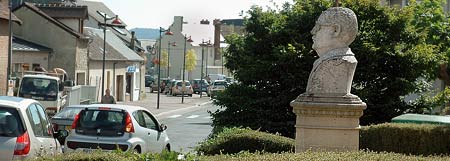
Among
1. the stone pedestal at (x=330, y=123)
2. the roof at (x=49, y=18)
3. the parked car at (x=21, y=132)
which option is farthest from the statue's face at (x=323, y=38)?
the roof at (x=49, y=18)

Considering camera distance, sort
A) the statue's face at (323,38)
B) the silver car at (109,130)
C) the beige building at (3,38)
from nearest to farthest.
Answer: the statue's face at (323,38), the silver car at (109,130), the beige building at (3,38)

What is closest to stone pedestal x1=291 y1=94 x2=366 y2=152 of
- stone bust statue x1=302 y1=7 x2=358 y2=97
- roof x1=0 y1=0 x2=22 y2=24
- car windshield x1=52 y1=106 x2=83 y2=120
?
stone bust statue x1=302 y1=7 x2=358 y2=97

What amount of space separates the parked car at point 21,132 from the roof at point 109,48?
3666 centimetres

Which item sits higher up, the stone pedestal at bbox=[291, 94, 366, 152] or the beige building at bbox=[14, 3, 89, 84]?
the beige building at bbox=[14, 3, 89, 84]

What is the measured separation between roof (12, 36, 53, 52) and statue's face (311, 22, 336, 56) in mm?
30042

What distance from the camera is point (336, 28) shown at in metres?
11.5

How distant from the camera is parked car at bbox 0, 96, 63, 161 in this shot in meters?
10.7

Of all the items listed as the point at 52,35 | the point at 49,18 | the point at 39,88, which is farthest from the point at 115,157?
the point at 52,35

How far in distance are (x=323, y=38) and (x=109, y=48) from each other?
43700 mm

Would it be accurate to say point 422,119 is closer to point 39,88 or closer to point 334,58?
point 334,58

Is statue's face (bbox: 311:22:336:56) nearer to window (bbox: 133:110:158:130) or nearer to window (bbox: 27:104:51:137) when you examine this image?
window (bbox: 27:104:51:137)

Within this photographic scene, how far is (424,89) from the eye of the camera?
21000 mm

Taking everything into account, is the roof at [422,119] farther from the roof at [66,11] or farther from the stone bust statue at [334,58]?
the roof at [66,11]

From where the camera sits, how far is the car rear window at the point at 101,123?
15.7 meters
